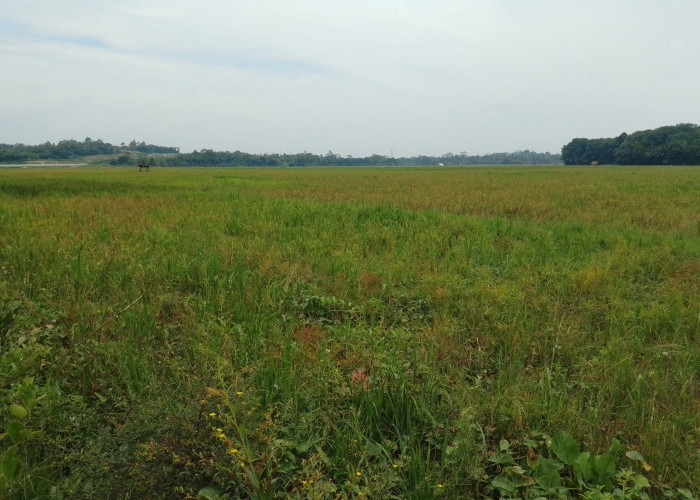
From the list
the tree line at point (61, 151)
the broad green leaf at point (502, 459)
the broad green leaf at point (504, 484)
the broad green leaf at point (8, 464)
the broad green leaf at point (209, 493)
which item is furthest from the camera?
the tree line at point (61, 151)

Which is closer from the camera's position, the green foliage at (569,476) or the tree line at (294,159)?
the green foliage at (569,476)

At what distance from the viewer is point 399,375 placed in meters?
2.56

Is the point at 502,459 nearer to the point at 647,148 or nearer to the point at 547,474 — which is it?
the point at 547,474

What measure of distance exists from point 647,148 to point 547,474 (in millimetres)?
95683

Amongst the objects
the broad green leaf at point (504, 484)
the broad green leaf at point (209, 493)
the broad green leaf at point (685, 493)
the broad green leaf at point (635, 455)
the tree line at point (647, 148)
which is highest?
the tree line at point (647, 148)

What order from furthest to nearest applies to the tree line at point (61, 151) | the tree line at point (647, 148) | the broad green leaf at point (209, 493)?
the tree line at point (61, 151)
the tree line at point (647, 148)
the broad green leaf at point (209, 493)

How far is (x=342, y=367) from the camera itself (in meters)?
2.84

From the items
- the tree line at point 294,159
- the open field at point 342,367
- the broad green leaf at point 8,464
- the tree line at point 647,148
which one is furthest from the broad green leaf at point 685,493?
the tree line at point 294,159

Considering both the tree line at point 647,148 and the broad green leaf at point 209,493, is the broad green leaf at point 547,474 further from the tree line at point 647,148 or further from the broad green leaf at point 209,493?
the tree line at point 647,148

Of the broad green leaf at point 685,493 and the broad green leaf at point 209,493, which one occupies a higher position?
the broad green leaf at point 209,493

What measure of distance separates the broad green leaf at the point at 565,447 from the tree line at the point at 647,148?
91.0 m

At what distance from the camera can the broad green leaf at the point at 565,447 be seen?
2004mm

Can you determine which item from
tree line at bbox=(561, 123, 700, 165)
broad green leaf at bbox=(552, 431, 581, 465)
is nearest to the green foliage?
broad green leaf at bbox=(552, 431, 581, 465)

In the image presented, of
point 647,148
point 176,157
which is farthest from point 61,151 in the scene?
point 647,148
